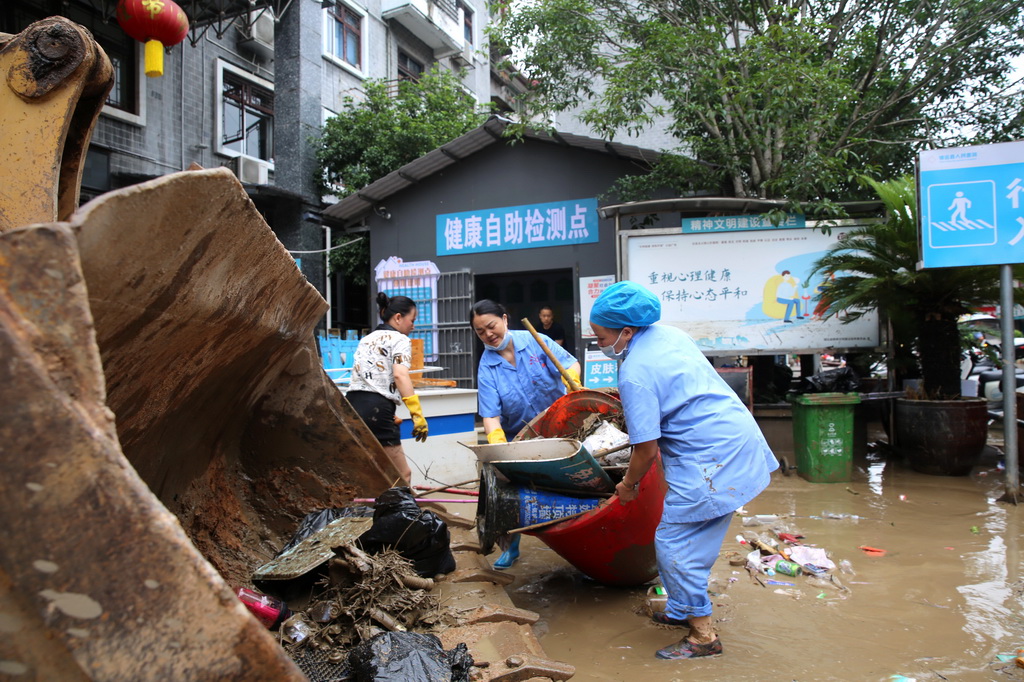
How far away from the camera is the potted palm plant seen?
6.09 meters

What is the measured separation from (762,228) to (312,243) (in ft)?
27.1

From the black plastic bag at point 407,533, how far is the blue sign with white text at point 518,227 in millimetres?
7537

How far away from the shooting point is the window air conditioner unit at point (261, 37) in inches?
533

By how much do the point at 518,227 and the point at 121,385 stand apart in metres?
8.92

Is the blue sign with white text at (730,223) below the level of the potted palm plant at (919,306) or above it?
above

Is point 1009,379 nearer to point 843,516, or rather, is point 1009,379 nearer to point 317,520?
point 843,516

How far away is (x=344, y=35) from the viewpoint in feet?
52.2

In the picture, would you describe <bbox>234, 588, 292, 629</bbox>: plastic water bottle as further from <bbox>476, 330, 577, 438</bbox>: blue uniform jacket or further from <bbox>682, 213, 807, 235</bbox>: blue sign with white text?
<bbox>682, 213, 807, 235</bbox>: blue sign with white text

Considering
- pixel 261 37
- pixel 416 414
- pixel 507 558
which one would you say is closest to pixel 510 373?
pixel 416 414

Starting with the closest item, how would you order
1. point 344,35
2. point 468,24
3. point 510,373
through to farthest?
point 510,373
point 344,35
point 468,24

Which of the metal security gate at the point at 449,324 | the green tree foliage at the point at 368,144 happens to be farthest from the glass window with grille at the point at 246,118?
the metal security gate at the point at 449,324

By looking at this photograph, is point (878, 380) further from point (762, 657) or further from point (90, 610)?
point (90, 610)

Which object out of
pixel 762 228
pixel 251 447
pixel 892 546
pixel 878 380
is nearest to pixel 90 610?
pixel 251 447

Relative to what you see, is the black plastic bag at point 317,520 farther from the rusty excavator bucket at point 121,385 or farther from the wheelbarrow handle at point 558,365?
the wheelbarrow handle at point 558,365
